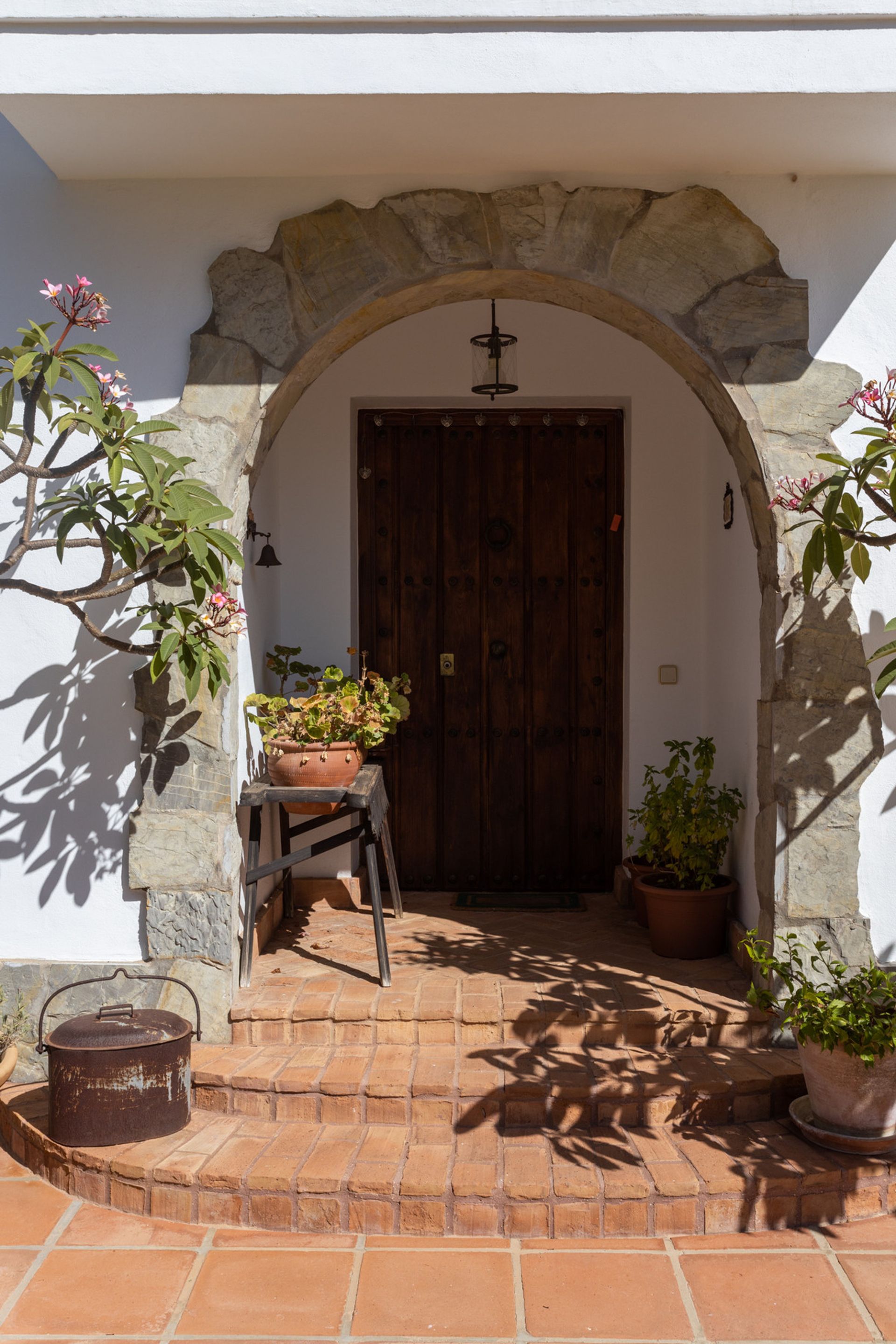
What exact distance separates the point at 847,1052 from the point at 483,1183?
986 mm

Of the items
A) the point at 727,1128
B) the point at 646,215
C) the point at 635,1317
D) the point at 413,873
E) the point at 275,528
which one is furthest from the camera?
the point at 413,873

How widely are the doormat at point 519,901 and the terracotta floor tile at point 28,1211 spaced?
2.14m

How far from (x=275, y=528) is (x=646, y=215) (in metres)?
2.08

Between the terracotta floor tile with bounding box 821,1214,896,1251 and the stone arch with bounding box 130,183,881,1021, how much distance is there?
781 millimetres

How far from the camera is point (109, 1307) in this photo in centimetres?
251

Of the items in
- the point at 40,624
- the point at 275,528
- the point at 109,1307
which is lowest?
the point at 109,1307

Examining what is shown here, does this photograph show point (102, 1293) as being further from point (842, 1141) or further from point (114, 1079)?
point (842, 1141)

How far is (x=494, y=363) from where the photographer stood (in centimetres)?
450

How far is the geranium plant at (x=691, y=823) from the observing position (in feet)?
13.0

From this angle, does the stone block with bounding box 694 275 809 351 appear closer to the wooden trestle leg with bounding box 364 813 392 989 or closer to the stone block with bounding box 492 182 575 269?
the stone block with bounding box 492 182 575 269
